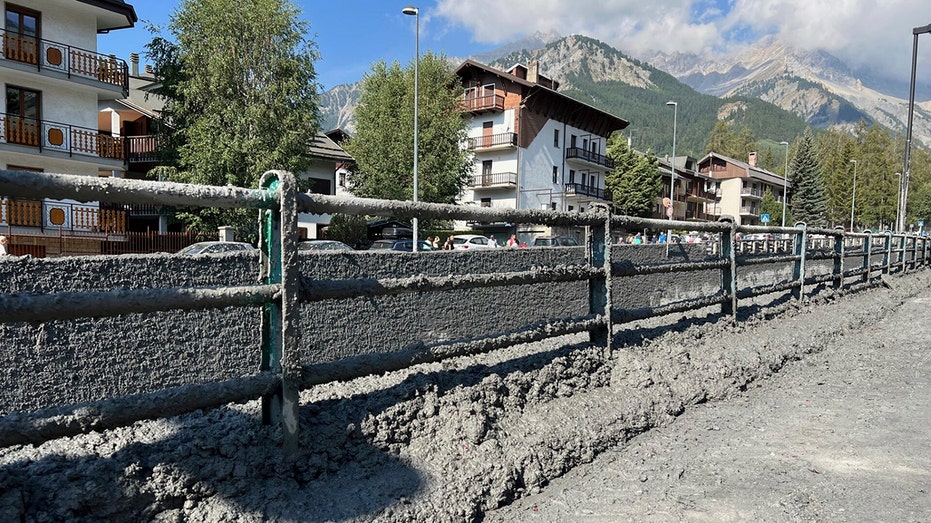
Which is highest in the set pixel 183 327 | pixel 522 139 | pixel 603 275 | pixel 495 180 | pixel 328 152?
pixel 522 139

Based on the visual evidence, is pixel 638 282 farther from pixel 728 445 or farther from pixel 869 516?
pixel 869 516

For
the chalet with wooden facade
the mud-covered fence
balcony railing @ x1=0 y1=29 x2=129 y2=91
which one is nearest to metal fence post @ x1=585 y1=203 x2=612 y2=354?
the mud-covered fence

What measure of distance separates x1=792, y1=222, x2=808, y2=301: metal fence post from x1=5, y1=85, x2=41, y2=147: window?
2556cm

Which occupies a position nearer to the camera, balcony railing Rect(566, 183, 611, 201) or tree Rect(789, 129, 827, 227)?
balcony railing Rect(566, 183, 611, 201)

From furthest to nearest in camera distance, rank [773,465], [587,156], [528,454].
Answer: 1. [587,156]
2. [773,465]
3. [528,454]

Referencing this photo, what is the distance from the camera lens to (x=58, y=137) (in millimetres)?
23328

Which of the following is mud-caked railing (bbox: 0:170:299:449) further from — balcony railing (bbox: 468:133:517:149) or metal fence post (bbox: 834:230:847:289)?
balcony railing (bbox: 468:133:517:149)

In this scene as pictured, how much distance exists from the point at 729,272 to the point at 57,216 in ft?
70.4

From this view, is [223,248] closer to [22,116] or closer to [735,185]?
[22,116]

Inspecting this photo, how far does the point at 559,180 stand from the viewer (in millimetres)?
55250

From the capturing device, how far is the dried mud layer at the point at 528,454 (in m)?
2.10

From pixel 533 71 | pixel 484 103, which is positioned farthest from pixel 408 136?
pixel 533 71

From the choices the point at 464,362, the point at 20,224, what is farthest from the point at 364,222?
the point at 464,362

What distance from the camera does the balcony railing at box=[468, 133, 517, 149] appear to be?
50.0 metres
